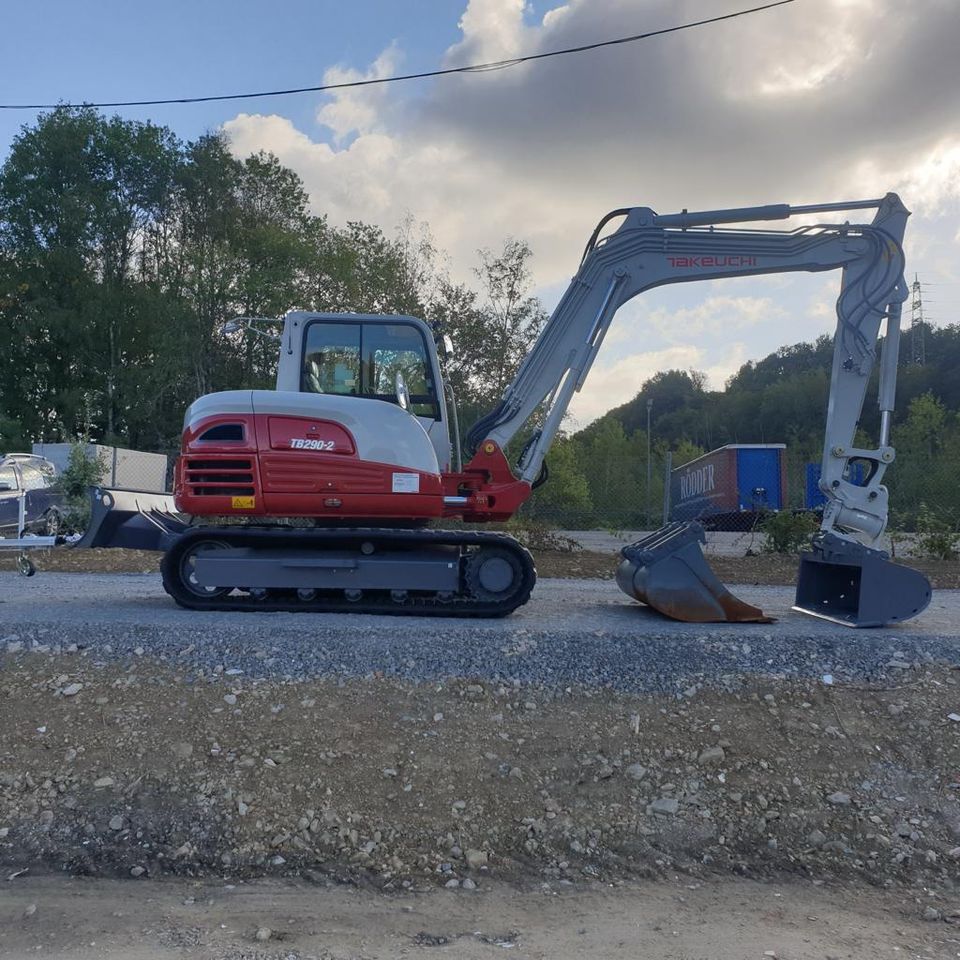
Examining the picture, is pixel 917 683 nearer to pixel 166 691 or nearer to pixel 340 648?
pixel 340 648

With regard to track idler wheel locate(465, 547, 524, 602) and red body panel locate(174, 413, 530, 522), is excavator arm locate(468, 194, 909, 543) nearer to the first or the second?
track idler wheel locate(465, 547, 524, 602)

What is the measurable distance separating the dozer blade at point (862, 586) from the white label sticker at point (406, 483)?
3530 mm

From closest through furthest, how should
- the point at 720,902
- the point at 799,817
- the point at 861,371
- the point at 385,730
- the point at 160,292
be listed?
the point at 720,902 → the point at 799,817 → the point at 385,730 → the point at 861,371 → the point at 160,292

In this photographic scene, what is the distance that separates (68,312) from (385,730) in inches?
1430

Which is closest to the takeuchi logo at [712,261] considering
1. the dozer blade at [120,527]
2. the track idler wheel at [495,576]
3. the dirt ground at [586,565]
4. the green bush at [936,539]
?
the track idler wheel at [495,576]

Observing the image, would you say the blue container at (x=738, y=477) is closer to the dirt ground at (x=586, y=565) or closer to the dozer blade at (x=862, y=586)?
the dirt ground at (x=586, y=565)

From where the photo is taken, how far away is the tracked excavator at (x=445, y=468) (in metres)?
7.77

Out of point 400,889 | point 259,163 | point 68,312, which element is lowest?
point 400,889

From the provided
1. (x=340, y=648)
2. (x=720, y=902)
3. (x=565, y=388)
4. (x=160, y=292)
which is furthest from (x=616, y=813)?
(x=160, y=292)

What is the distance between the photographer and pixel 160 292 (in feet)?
119

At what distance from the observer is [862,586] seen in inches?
301

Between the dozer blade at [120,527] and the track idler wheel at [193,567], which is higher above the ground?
the dozer blade at [120,527]

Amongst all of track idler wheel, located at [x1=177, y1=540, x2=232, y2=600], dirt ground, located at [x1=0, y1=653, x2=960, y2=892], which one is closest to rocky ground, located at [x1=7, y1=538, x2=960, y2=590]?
track idler wheel, located at [x1=177, y1=540, x2=232, y2=600]

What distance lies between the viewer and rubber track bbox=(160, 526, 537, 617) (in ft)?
25.6
